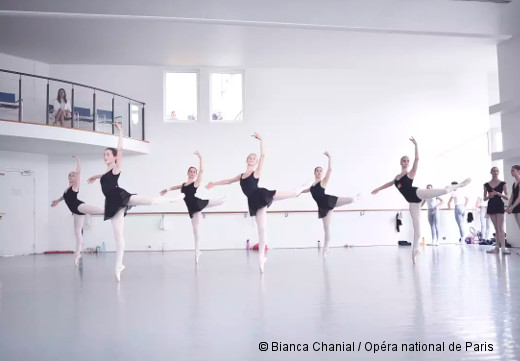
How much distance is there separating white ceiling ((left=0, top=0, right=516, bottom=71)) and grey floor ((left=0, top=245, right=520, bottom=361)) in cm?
438

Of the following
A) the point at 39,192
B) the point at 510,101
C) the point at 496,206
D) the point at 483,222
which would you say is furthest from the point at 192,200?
the point at 483,222

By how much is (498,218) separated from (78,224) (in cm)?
691

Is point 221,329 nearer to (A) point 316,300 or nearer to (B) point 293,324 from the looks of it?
(B) point 293,324

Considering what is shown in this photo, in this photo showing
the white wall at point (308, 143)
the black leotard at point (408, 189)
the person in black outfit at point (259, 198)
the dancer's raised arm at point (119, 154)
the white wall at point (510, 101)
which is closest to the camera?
the dancer's raised arm at point (119, 154)

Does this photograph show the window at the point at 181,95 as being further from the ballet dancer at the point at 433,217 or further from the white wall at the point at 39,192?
the ballet dancer at the point at 433,217

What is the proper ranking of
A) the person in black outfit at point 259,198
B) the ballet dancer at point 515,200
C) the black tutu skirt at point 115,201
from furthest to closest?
the ballet dancer at point 515,200 < the person in black outfit at point 259,198 < the black tutu skirt at point 115,201

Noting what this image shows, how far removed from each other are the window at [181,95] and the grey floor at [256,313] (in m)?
6.55

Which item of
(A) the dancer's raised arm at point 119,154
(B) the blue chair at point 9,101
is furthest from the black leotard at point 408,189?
(B) the blue chair at point 9,101

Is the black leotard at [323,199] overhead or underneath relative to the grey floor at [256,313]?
overhead

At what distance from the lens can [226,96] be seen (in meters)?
12.7

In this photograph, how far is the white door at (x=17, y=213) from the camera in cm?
1113

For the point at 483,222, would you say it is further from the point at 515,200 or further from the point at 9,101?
the point at 9,101

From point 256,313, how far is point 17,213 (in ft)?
31.0

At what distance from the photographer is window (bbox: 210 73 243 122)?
1257cm
